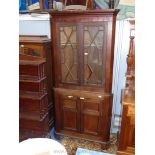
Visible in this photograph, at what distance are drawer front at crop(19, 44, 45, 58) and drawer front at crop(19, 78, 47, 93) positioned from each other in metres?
0.32

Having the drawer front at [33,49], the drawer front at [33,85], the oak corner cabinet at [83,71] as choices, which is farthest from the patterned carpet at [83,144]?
the drawer front at [33,49]

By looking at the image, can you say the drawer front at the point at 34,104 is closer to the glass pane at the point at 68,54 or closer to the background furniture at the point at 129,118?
the glass pane at the point at 68,54

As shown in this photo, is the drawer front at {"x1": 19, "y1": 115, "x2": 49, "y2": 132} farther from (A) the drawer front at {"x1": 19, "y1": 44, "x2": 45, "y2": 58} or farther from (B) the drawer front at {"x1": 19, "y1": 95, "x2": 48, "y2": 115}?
(A) the drawer front at {"x1": 19, "y1": 44, "x2": 45, "y2": 58}

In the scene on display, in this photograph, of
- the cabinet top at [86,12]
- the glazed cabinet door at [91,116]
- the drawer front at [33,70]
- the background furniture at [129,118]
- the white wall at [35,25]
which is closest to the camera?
the background furniture at [129,118]

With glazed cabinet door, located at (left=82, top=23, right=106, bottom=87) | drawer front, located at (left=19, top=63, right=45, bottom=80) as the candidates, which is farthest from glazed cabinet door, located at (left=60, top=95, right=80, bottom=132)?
drawer front, located at (left=19, top=63, right=45, bottom=80)

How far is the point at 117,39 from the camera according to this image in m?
2.36

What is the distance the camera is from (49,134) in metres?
2.49

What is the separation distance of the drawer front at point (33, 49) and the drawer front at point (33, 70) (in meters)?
0.16

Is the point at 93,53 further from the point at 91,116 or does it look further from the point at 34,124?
the point at 34,124

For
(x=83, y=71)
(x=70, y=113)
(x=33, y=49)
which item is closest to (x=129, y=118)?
(x=83, y=71)

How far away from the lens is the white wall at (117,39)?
91.7 inches
